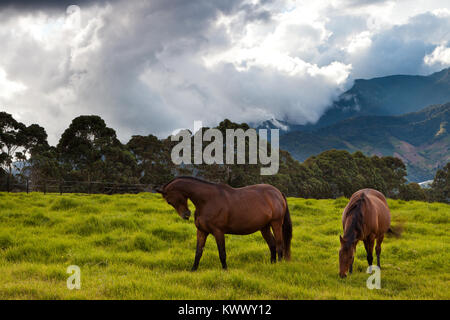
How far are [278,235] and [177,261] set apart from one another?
255 centimetres

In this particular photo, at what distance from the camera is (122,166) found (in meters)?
38.4

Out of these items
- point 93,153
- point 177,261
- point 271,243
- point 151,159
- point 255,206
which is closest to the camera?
point 255,206

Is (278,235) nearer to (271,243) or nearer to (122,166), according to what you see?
(271,243)

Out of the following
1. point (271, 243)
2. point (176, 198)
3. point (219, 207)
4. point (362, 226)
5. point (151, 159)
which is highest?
point (151, 159)

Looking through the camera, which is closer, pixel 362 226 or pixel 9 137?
pixel 362 226

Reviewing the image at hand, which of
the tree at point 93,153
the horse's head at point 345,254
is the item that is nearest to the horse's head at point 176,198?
the horse's head at point 345,254

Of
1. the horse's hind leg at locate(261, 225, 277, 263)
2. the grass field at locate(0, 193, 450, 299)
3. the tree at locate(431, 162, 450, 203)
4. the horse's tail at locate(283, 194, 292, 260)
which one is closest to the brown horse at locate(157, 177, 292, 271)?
the horse's hind leg at locate(261, 225, 277, 263)

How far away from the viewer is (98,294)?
576 centimetres

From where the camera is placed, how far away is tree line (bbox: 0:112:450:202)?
37094 mm

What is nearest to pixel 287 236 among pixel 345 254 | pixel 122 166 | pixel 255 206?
pixel 255 206

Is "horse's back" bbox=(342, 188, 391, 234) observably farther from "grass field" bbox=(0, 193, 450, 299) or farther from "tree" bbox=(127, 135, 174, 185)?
"tree" bbox=(127, 135, 174, 185)
